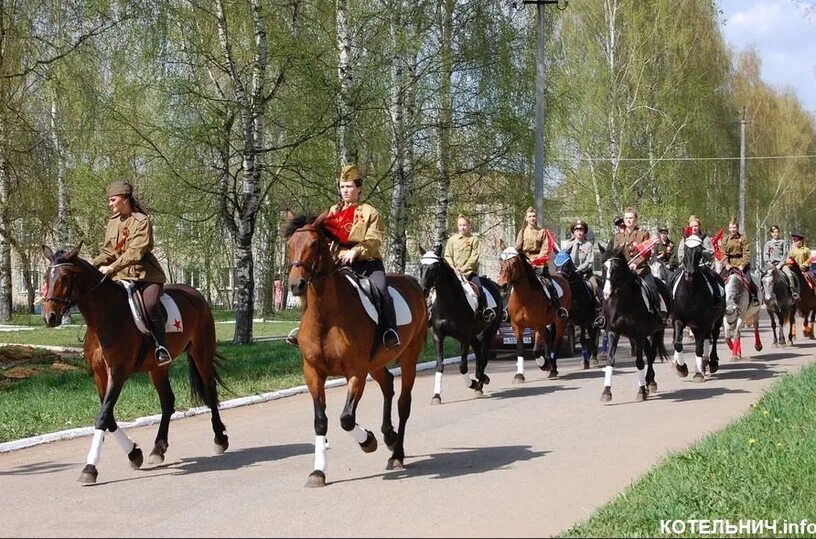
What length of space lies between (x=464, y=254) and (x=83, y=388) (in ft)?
20.4

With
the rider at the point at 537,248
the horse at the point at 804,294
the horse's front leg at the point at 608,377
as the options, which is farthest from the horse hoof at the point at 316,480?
the horse at the point at 804,294

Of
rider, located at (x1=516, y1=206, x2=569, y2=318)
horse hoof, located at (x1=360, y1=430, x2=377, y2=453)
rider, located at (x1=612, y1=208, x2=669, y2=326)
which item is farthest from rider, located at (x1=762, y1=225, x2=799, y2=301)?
horse hoof, located at (x1=360, y1=430, x2=377, y2=453)

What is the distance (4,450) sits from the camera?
11.8 m

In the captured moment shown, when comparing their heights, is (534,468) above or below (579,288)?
below

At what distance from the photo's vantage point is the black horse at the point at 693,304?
17.4m

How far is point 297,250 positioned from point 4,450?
4.93 metres

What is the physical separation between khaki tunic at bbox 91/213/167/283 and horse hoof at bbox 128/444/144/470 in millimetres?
1683

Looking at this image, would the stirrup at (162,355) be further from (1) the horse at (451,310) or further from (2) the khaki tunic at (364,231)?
(1) the horse at (451,310)

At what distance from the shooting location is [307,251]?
8.91 meters

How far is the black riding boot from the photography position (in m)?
10.5

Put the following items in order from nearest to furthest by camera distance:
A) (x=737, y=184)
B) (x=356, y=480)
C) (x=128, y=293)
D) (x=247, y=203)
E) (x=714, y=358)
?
1. (x=356, y=480)
2. (x=128, y=293)
3. (x=714, y=358)
4. (x=247, y=203)
5. (x=737, y=184)

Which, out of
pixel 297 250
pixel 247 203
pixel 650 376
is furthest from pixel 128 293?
pixel 247 203

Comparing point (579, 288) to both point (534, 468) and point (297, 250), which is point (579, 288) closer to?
point (534, 468)

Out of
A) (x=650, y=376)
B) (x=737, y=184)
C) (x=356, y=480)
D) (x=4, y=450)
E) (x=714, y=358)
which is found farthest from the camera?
(x=737, y=184)
